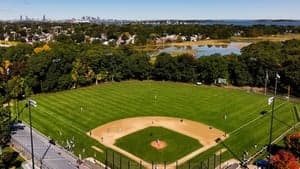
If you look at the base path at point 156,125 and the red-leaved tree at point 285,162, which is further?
the base path at point 156,125

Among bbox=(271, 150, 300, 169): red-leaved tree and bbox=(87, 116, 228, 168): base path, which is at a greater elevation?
bbox=(271, 150, 300, 169): red-leaved tree

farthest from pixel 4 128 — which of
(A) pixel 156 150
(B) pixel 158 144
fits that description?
(B) pixel 158 144

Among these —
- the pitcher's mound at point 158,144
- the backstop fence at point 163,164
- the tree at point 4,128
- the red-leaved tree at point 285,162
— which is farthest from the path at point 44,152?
the red-leaved tree at point 285,162

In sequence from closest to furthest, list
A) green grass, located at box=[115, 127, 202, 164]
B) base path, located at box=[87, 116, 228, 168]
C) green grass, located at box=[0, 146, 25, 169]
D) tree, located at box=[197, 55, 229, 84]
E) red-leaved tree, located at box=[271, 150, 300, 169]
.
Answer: red-leaved tree, located at box=[271, 150, 300, 169] < green grass, located at box=[0, 146, 25, 169] < green grass, located at box=[115, 127, 202, 164] < base path, located at box=[87, 116, 228, 168] < tree, located at box=[197, 55, 229, 84]

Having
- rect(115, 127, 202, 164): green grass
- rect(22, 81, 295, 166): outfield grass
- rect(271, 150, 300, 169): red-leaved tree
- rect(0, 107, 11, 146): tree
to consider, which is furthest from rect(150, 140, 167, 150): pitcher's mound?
rect(0, 107, 11, 146): tree

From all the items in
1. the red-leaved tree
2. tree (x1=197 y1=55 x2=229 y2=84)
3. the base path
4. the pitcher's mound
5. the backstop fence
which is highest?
tree (x1=197 y1=55 x2=229 y2=84)

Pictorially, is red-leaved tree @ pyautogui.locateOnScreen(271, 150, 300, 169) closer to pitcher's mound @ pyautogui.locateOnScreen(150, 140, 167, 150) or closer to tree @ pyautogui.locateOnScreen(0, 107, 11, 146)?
pitcher's mound @ pyautogui.locateOnScreen(150, 140, 167, 150)

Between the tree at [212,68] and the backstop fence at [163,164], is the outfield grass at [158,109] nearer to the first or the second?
the backstop fence at [163,164]
